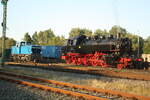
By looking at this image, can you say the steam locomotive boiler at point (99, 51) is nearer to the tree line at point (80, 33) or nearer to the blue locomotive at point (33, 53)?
the blue locomotive at point (33, 53)

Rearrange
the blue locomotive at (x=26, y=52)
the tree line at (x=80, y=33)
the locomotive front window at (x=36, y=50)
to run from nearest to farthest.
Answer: the blue locomotive at (x=26, y=52) < the locomotive front window at (x=36, y=50) < the tree line at (x=80, y=33)

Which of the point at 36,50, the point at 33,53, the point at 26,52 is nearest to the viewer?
the point at 33,53

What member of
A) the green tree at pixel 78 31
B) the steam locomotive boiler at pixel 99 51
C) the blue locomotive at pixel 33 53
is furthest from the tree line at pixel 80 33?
the steam locomotive boiler at pixel 99 51

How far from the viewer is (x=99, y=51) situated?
22.1m

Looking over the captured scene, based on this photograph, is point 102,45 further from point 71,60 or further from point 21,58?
point 21,58

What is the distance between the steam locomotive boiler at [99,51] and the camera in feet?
67.0

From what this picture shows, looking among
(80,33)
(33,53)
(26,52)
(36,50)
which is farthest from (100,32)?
(33,53)

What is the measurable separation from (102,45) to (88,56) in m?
2.52

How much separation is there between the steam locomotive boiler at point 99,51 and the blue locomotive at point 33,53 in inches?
271

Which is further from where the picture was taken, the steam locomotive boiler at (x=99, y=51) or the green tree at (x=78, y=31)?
the green tree at (x=78, y=31)

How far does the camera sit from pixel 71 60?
1016 inches

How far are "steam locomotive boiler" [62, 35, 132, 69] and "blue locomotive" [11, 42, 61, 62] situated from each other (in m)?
6.89

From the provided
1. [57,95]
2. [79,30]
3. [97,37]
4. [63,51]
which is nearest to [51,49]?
[63,51]

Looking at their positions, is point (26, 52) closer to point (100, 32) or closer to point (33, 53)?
point (33, 53)
